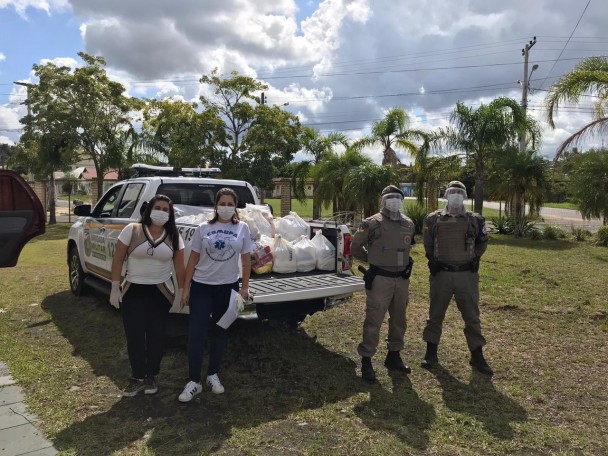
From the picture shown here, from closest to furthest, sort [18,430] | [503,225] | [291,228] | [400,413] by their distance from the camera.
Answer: [18,430], [400,413], [291,228], [503,225]

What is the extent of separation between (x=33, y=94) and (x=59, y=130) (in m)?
1.84

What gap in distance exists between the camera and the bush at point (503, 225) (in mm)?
17672

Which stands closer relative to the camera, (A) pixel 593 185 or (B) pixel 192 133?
(A) pixel 593 185


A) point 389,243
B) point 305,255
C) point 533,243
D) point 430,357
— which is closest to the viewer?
point 389,243

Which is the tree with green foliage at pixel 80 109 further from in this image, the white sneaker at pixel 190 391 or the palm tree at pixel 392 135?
the white sneaker at pixel 190 391

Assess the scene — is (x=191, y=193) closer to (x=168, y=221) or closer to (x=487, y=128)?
(x=168, y=221)

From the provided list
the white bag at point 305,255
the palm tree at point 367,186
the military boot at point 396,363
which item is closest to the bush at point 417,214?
the palm tree at point 367,186

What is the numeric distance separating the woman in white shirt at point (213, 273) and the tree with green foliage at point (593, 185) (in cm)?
1380

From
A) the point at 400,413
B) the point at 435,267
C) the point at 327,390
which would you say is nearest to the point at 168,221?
the point at 327,390

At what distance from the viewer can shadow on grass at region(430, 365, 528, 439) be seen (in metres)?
3.71

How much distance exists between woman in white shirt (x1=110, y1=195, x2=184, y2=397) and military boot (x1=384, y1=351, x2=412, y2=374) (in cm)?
204

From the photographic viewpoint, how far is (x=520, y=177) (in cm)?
1741

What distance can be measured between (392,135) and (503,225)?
5111 millimetres

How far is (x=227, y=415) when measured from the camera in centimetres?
A: 378
